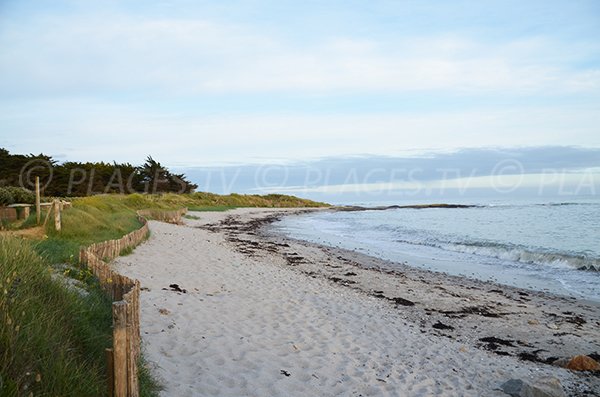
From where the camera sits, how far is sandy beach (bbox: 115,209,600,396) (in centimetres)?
585

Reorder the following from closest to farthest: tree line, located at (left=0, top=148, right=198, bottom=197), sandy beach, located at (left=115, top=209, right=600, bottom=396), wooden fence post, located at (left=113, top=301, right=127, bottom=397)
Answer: wooden fence post, located at (left=113, top=301, right=127, bottom=397) < sandy beach, located at (left=115, top=209, right=600, bottom=396) < tree line, located at (left=0, top=148, right=198, bottom=197)

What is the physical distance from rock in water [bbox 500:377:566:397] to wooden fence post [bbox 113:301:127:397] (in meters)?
4.41

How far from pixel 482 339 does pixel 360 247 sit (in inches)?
581

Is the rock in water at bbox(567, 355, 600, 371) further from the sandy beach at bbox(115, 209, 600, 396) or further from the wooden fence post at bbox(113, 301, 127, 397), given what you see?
the wooden fence post at bbox(113, 301, 127, 397)

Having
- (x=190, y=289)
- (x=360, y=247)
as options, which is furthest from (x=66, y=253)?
(x=360, y=247)

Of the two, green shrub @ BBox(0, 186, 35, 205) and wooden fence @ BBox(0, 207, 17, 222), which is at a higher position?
green shrub @ BBox(0, 186, 35, 205)

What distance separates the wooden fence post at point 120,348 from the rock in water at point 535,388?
4.41 metres

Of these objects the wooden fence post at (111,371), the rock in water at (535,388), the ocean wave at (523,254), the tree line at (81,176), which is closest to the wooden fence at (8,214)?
the wooden fence post at (111,371)

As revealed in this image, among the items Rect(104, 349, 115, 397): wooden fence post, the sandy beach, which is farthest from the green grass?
the sandy beach

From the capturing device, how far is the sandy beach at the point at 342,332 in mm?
5852

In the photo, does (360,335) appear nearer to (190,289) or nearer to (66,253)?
(190,289)

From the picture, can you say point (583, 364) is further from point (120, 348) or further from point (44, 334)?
point (44, 334)

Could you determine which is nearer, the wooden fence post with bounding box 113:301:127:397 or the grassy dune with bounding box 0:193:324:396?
the grassy dune with bounding box 0:193:324:396

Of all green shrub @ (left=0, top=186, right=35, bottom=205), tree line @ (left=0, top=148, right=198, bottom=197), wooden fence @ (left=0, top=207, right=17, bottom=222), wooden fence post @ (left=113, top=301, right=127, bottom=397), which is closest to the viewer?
wooden fence post @ (left=113, top=301, right=127, bottom=397)
